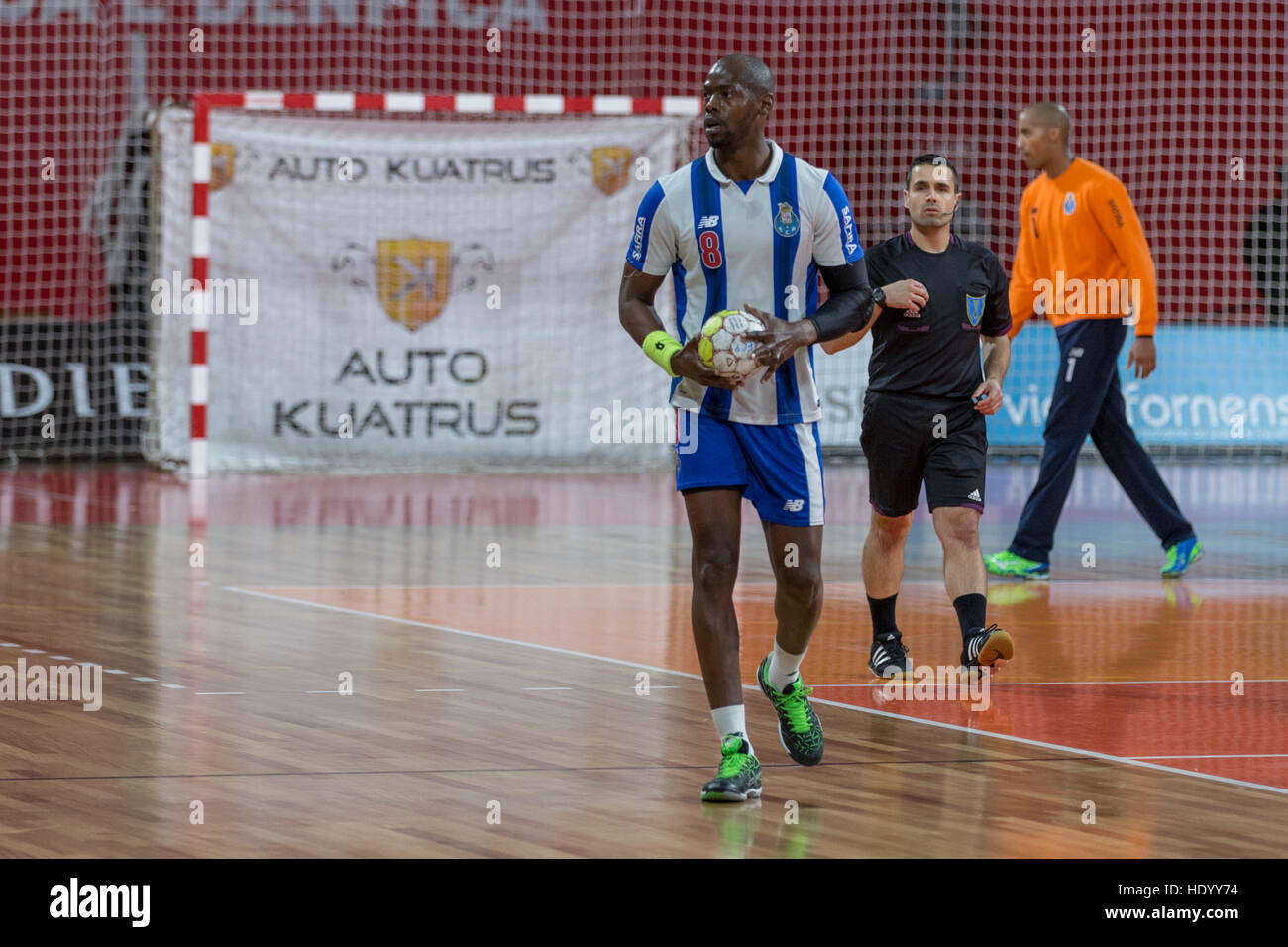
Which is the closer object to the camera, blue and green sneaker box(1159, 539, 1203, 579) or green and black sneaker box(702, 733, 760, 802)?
green and black sneaker box(702, 733, 760, 802)

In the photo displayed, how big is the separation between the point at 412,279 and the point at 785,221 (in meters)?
12.0

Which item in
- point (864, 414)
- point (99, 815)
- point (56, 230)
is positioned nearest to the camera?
point (99, 815)

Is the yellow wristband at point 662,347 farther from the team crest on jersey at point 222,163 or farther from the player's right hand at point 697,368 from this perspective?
the team crest on jersey at point 222,163

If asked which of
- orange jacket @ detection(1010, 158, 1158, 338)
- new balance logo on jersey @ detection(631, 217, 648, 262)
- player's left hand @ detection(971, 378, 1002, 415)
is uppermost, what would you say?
orange jacket @ detection(1010, 158, 1158, 338)

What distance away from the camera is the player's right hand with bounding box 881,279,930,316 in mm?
7301

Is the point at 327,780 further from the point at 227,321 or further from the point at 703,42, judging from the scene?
the point at 703,42

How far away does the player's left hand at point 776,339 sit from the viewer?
5.25 meters

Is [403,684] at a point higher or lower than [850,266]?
lower

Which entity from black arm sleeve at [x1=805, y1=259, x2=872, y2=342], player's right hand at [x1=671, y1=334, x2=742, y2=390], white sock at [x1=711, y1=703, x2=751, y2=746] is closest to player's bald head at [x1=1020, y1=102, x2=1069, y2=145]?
black arm sleeve at [x1=805, y1=259, x2=872, y2=342]

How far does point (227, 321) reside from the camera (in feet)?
55.0

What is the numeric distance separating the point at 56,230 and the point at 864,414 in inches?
551

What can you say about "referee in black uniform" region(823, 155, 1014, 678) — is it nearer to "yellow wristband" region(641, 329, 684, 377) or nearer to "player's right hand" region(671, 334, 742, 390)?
"yellow wristband" region(641, 329, 684, 377)

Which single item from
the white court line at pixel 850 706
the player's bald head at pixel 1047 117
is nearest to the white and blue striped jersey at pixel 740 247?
the white court line at pixel 850 706
